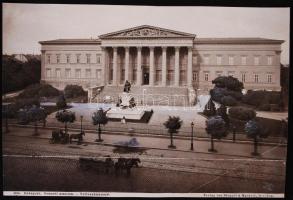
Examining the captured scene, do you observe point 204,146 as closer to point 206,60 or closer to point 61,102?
point 206,60

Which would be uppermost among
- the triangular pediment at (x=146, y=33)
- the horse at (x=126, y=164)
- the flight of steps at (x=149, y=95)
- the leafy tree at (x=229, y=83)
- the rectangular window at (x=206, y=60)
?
the triangular pediment at (x=146, y=33)

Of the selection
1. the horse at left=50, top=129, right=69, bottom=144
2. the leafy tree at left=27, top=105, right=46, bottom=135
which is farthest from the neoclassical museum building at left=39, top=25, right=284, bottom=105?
the horse at left=50, top=129, right=69, bottom=144

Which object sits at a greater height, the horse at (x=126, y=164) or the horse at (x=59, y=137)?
the horse at (x=59, y=137)

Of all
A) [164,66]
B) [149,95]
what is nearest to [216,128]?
[149,95]

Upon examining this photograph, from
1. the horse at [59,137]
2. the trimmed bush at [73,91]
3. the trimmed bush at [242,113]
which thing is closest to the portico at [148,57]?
the trimmed bush at [73,91]

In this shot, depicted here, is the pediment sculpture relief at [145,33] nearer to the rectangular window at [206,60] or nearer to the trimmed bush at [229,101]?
the rectangular window at [206,60]

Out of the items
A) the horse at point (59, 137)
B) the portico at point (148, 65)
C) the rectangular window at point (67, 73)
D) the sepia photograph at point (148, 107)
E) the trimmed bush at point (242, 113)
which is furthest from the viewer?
the rectangular window at point (67, 73)
